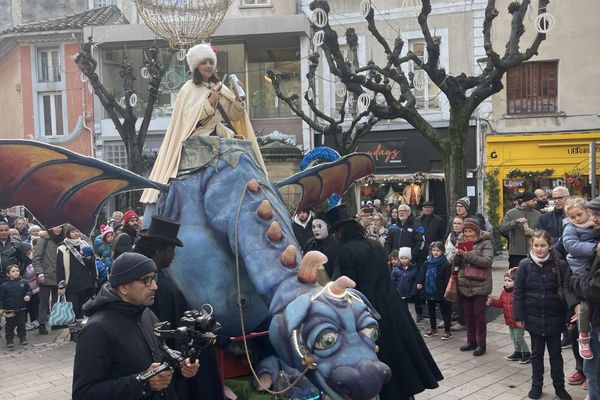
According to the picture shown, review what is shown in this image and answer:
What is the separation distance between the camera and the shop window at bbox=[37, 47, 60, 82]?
2288 centimetres

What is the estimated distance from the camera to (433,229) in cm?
969

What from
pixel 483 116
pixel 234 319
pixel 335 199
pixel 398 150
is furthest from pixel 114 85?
pixel 234 319

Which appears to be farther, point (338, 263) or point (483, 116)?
point (483, 116)

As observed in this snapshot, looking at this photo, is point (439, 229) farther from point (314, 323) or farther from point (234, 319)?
point (314, 323)

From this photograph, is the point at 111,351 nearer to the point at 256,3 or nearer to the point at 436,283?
the point at 436,283

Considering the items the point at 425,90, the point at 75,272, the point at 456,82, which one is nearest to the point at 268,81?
the point at 425,90

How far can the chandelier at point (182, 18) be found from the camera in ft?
19.8

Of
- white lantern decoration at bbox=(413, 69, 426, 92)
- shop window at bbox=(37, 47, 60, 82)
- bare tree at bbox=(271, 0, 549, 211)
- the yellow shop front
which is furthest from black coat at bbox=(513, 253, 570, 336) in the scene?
shop window at bbox=(37, 47, 60, 82)

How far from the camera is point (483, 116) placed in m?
19.7

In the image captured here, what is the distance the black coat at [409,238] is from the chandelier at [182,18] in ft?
15.8

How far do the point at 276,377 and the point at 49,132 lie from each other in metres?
21.5

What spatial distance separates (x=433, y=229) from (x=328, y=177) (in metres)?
4.55

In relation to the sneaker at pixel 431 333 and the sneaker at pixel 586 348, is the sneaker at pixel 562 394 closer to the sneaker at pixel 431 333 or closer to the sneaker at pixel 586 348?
the sneaker at pixel 586 348

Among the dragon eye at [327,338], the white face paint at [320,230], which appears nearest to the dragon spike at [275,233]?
the dragon eye at [327,338]
